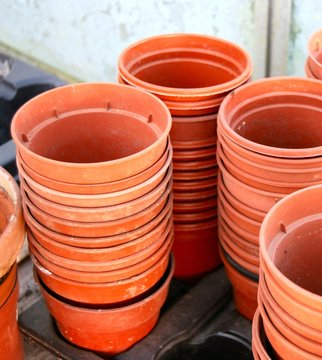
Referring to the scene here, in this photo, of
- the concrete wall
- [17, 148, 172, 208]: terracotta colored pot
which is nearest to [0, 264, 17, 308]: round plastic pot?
[17, 148, 172, 208]: terracotta colored pot

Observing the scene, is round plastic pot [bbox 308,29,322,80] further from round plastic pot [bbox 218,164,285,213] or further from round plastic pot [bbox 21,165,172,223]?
round plastic pot [bbox 21,165,172,223]

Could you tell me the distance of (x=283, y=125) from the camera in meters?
1.70

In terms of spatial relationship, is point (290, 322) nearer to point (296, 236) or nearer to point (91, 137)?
point (296, 236)

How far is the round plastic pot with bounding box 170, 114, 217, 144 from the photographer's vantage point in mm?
1659

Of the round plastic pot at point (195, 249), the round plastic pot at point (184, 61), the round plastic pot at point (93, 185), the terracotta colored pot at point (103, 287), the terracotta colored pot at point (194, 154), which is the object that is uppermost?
the round plastic pot at point (184, 61)

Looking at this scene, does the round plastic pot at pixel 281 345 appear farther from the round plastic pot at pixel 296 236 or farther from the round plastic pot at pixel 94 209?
the round plastic pot at pixel 94 209

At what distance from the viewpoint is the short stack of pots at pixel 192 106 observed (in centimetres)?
164

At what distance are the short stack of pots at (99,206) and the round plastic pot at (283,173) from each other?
20 centimetres

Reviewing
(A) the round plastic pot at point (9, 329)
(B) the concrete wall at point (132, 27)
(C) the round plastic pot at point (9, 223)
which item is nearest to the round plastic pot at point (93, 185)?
(C) the round plastic pot at point (9, 223)

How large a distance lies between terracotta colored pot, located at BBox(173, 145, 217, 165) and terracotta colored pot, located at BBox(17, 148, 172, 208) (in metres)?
0.27

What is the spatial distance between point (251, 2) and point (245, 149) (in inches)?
53.8

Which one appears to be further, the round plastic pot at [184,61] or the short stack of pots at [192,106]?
the round plastic pot at [184,61]

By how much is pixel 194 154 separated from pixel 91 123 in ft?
1.02

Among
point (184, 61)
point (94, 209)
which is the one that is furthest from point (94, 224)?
point (184, 61)
